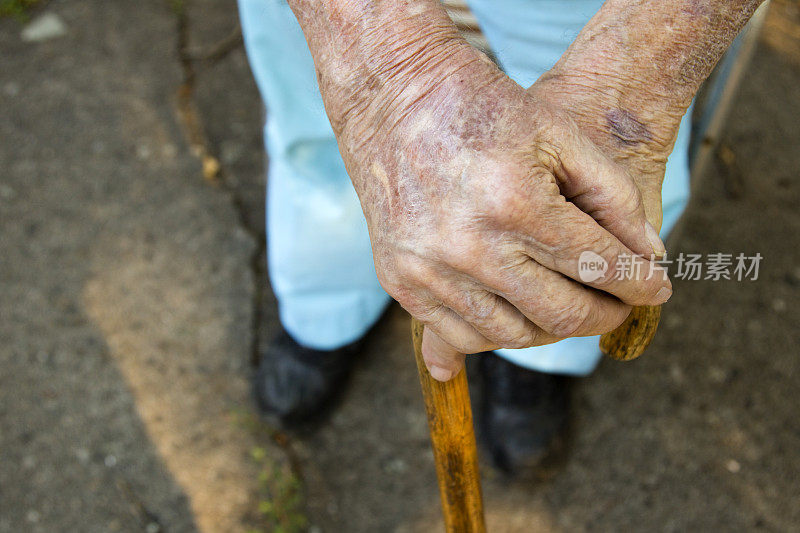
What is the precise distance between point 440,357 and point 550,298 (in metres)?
0.17

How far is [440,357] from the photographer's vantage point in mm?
860

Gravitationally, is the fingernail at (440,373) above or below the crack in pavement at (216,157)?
above

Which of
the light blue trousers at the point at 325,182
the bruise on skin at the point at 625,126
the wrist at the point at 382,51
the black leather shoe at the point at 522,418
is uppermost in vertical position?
the wrist at the point at 382,51

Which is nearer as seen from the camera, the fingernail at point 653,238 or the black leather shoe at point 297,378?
the fingernail at point 653,238

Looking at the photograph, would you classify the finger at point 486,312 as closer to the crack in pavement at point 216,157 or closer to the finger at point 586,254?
the finger at point 586,254

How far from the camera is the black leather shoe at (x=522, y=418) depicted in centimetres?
162

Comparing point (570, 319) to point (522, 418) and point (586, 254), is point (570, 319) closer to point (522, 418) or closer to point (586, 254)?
point (586, 254)

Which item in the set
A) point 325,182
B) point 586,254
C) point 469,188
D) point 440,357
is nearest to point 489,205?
point 469,188

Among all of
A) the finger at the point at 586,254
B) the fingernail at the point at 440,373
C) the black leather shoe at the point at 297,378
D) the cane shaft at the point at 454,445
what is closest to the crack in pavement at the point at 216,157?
the black leather shoe at the point at 297,378

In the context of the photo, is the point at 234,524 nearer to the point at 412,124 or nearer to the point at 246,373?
the point at 246,373

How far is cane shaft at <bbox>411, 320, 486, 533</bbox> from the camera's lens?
91 cm

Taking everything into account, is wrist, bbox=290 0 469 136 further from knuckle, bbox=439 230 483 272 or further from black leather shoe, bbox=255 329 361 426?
black leather shoe, bbox=255 329 361 426

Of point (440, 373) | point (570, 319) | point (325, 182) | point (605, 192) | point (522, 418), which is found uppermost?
point (605, 192)

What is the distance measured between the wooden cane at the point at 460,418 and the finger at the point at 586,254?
3.6 inches
